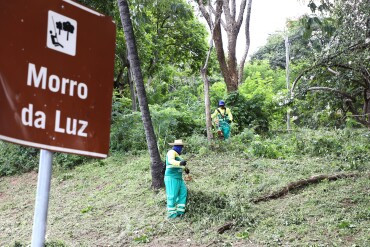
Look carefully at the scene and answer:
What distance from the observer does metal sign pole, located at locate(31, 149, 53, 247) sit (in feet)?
6.83

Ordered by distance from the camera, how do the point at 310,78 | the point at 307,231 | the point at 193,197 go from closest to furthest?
the point at 307,231
the point at 193,197
the point at 310,78

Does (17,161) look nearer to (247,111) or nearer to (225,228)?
(247,111)

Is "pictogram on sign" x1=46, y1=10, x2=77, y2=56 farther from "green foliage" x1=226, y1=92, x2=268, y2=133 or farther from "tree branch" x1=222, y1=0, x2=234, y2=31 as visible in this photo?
"tree branch" x1=222, y1=0, x2=234, y2=31

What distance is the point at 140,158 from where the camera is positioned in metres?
13.8

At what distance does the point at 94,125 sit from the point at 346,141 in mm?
12460

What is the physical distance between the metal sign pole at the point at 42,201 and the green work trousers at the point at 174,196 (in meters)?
6.48

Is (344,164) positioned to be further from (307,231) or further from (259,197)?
(307,231)

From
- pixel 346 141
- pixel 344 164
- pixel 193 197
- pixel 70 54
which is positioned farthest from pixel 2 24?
pixel 346 141

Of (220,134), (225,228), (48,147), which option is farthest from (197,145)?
(48,147)

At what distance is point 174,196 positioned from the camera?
28.0 ft

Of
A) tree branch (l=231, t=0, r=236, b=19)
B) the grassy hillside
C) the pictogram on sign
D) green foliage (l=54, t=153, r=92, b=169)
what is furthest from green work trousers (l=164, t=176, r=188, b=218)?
tree branch (l=231, t=0, r=236, b=19)

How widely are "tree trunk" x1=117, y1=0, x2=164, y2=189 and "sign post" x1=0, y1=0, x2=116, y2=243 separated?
23.6 ft

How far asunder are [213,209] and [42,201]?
261 inches

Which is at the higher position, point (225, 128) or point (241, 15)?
point (241, 15)
